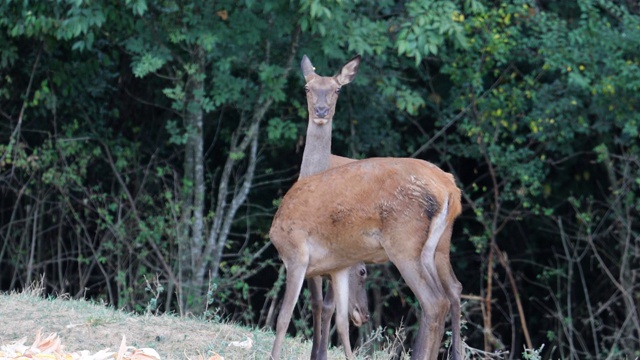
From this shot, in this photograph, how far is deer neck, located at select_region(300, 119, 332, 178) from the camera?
9.20 meters

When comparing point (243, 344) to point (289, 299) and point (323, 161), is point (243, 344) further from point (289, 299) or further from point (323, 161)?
point (323, 161)

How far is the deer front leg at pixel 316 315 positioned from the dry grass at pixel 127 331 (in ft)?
0.36

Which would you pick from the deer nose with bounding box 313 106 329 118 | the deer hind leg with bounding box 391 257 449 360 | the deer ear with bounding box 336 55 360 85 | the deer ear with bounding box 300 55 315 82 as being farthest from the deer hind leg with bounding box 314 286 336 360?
the deer ear with bounding box 300 55 315 82

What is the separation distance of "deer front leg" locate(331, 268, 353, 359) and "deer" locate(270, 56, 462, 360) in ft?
1.03

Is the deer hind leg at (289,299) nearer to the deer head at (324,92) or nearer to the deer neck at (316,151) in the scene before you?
the deer neck at (316,151)

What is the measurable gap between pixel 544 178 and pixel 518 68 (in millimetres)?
1417

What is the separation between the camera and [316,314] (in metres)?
7.46

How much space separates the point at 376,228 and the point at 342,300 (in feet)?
3.30

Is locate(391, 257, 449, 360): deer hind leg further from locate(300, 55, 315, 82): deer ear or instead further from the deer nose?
locate(300, 55, 315, 82): deer ear

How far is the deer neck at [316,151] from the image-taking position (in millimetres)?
9203

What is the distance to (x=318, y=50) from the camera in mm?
12422

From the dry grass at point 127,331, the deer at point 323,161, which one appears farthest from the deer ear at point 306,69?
the dry grass at point 127,331

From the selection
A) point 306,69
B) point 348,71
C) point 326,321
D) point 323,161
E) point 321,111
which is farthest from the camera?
point 306,69

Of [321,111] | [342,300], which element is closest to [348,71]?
[321,111]
